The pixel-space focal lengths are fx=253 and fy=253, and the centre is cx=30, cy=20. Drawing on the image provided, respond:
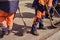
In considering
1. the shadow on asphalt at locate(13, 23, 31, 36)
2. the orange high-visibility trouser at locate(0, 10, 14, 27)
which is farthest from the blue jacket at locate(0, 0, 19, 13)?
the shadow on asphalt at locate(13, 23, 31, 36)

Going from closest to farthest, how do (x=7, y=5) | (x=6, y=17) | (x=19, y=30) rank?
(x=7, y=5), (x=6, y=17), (x=19, y=30)

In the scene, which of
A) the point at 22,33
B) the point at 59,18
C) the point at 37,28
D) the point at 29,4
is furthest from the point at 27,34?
the point at 29,4

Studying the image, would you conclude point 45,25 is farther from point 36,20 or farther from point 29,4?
point 29,4

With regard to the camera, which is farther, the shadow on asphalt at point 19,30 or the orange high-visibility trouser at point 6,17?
the shadow on asphalt at point 19,30

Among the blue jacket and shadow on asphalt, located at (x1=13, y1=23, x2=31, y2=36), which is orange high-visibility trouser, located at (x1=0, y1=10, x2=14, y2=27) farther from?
shadow on asphalt, located at (x1=13, y1=23, x2=31, y2=36)

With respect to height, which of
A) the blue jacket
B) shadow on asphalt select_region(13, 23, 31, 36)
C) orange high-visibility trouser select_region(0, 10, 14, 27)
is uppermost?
the blue jacket

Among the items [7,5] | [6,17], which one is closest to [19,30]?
[6,17]

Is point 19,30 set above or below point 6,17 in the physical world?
below

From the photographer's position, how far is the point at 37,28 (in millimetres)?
9031

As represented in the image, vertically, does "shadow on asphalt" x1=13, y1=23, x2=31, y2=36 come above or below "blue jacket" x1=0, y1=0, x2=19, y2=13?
below

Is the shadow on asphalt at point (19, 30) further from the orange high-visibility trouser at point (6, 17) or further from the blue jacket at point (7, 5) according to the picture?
the blue jacket at point (7, 5)

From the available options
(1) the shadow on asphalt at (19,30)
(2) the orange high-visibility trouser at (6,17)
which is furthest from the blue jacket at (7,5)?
(1) the shadow on asphalt at (19,30)

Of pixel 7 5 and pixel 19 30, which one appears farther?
pixel 19 30

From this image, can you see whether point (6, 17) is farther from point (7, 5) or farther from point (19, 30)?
point (19, 30)
